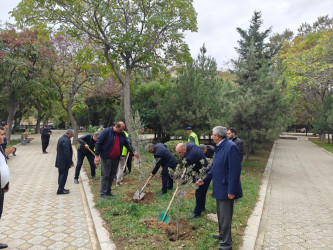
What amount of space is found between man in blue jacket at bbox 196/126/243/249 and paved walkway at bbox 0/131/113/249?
5.86 ft

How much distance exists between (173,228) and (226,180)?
1434 millimetres

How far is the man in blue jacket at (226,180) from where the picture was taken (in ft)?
A: 11.6

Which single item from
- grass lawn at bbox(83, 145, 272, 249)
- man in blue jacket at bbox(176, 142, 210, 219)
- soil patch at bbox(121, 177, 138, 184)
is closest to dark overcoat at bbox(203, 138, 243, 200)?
grass lawn at bbox(83, 145, 272, 249)

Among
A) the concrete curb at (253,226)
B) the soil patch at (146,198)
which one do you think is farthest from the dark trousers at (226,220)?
the soil patch at (146,198)

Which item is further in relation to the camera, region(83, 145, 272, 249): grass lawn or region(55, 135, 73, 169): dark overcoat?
region(55, 135, 73, 169): dark overcoat

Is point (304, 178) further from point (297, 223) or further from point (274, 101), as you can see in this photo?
point (297, 223)

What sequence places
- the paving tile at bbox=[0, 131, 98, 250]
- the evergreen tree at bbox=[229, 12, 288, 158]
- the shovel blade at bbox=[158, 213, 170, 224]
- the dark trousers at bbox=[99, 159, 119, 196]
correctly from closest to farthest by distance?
the paving tile at bbox=[0, 131, 98, 250] → the shovel blade at bbox=[158, 213, 170, 224] → the dark trousers at bbox=[99, 159, 119, 196] → the evergreen tree at bbox=[229, 12, 288, 158]

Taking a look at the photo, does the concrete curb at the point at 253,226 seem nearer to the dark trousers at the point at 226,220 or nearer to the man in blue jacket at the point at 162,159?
the dark trousers at the point at 226,220

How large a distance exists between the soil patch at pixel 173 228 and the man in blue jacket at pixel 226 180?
72 centimetres

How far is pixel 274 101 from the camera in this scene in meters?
10.4

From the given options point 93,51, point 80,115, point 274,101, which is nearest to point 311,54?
point 274,101

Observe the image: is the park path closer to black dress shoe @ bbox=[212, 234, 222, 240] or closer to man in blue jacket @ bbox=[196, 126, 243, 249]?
black dress shoe @ bbox=[212, 234, 222, 240]

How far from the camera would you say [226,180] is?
367 centimetres

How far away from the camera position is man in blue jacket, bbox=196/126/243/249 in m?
3.53
